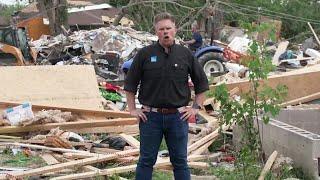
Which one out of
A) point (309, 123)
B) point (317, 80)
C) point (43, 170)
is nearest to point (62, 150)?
point (43, 170)

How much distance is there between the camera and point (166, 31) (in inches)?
220

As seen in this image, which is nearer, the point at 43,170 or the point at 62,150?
the point at 43,170

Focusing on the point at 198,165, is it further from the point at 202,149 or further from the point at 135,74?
the point at 135,74

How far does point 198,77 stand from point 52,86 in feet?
22.1

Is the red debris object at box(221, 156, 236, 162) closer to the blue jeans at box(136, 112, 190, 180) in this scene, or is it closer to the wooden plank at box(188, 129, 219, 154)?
the wooden plank at box(188, 129, 219, 154)

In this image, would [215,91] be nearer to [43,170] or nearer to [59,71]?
[43,170]

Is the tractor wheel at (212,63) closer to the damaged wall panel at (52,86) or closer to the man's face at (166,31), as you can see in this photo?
the damaged wall panel at (52,86)

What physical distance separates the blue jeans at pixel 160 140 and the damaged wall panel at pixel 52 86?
572 cm

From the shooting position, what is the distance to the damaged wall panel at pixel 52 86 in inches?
456

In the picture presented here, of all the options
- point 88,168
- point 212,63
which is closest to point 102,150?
point 88,168

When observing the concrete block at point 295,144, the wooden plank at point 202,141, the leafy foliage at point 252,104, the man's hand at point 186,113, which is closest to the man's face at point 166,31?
the man's hand at point 186,113

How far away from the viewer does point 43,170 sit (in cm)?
728

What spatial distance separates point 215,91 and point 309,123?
298 centimetres

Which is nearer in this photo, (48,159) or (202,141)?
(48,159)
